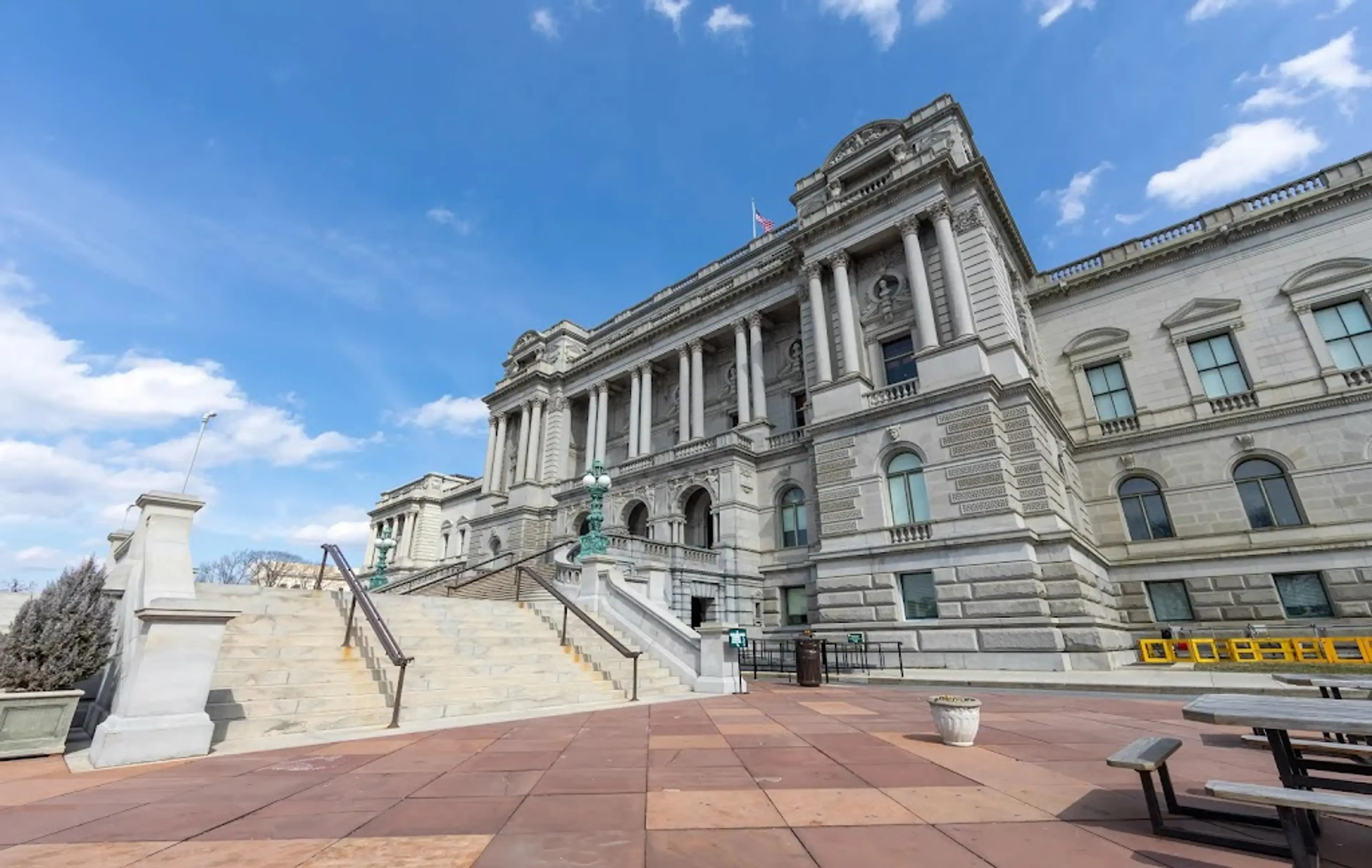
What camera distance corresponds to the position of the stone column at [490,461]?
38.7m

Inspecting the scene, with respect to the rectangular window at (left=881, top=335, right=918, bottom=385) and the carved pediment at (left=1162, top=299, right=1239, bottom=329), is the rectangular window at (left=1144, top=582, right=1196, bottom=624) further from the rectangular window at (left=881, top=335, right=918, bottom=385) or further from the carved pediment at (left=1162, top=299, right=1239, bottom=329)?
the rectangular window at (left=881, top=335, right=918, bottom=385)

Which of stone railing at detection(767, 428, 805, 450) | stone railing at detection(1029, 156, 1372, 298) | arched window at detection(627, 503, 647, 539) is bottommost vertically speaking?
arched window at detection(627, 503, 647, 539)

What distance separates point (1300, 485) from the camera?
1856 cm

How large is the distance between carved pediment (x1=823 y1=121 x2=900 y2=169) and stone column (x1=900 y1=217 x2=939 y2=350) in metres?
5.56

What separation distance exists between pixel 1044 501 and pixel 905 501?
3981mm

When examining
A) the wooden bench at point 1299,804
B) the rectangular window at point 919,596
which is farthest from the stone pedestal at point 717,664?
the wooden bench at point 1299,804

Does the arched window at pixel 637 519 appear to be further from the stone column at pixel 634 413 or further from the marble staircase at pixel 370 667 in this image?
the marble staircase at pixel 370 667

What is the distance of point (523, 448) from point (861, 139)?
83.7ft

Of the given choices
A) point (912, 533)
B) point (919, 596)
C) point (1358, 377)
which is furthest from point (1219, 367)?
point (919, 596)

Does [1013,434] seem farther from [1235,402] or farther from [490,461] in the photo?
[490,461]

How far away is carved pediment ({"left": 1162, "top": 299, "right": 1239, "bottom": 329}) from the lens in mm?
21297

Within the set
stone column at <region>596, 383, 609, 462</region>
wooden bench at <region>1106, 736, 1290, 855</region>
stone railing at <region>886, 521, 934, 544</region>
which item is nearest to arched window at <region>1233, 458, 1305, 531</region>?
stone railing at <region>886, 521, 934, 544</region>

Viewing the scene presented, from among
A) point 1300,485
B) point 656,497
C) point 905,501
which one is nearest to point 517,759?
point 905,501

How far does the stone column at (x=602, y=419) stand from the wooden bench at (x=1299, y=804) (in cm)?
3115
